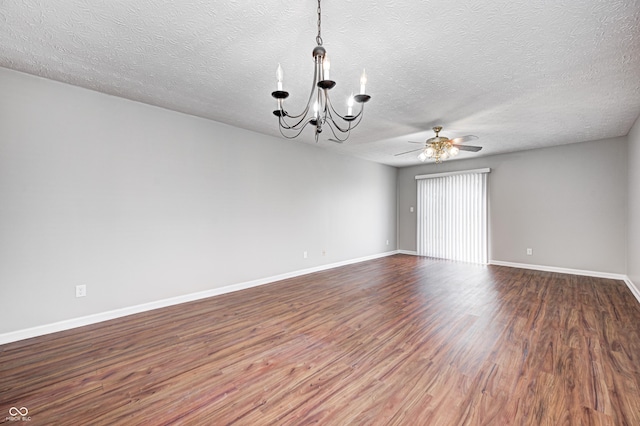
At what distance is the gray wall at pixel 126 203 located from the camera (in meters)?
2.57

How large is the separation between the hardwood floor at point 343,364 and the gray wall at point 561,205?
1.60m

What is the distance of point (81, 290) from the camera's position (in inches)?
112

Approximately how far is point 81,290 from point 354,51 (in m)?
3.61

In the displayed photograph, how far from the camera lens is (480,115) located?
11.9 ft

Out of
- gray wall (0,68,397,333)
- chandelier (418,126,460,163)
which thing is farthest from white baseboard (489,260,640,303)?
gray wall (0,68,397,333)

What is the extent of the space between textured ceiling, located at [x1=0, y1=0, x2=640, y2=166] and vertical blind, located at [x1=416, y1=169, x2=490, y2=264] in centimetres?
290

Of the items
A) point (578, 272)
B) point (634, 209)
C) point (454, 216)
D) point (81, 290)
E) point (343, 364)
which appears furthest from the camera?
point (454, 216)

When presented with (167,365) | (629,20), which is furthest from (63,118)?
(629,20)

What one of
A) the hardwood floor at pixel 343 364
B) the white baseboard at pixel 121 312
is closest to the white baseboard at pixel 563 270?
the hardwood floor at pixel 343 364

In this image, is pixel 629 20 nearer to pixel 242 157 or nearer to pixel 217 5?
pixel 217 5

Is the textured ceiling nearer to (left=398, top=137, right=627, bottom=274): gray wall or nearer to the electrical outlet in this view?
(left=398, top=137, right=627, bottom=274): gray wall

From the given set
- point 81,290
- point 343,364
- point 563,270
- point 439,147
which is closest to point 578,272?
point 563,270

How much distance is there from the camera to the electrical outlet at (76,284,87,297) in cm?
284

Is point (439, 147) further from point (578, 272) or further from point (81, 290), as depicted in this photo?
point (81, 290)
